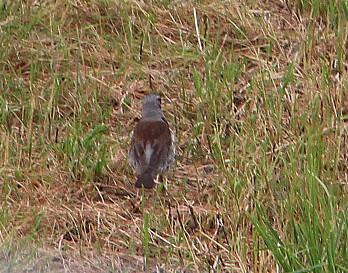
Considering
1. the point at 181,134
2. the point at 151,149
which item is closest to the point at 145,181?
the point at 151,149

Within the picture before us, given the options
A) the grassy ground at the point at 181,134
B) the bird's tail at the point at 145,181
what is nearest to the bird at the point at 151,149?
the bird's tail at the point at 145,181

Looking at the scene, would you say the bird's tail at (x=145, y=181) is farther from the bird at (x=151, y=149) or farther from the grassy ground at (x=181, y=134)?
the grassy ground at (x=181, y=134)

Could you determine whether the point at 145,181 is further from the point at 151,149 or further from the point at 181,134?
the point at 181,134

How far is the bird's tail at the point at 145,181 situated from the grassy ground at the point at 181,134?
0.12m

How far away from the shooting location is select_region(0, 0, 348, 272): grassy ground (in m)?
4.69

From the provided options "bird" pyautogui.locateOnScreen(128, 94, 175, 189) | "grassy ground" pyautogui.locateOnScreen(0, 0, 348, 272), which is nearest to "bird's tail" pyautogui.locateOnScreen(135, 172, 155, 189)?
"bird" pyautogui.locateOnScreen(128, 94, 175, 189)

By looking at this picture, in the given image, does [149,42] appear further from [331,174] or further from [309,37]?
[331,174]

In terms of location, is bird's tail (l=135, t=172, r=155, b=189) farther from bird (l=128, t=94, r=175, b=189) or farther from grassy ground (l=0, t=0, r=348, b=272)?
grassy ground (l=0, t=0, r=348, b=272)

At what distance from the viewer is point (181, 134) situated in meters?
5.98

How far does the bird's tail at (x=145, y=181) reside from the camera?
5227mm

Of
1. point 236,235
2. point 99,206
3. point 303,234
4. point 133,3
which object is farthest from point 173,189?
point 133,3

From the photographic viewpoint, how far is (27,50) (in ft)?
22.0

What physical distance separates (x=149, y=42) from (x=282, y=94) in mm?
1144

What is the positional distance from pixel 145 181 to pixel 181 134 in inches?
31.6
